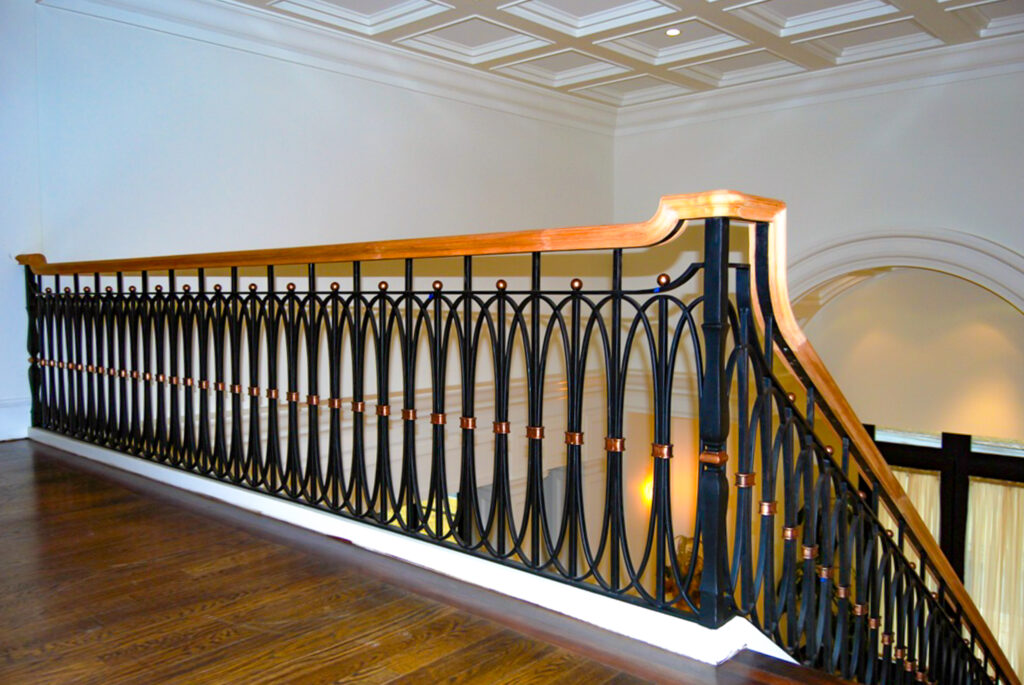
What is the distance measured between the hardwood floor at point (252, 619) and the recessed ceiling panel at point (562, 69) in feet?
16.4

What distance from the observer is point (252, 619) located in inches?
90.4

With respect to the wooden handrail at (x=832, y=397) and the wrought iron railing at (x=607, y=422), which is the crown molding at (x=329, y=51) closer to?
the wrought iron railing at (x=607, y=422)

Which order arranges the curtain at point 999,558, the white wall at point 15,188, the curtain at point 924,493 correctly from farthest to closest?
the curtain at point 924,493
the curtain at point 999,558
the white wall at point 15,188

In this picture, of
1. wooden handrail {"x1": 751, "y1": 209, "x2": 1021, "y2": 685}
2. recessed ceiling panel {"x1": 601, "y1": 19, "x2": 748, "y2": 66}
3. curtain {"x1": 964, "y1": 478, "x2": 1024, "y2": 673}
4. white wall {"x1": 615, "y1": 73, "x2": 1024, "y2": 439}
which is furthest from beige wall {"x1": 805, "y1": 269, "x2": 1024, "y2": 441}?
wooden handrail {"x1": 751, "y1": 209, "x2": 1021, "y2": 685}

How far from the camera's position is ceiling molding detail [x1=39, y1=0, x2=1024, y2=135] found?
5688 mm

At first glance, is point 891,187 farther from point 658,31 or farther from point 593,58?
point 593,58

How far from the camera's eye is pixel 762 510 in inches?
84.0

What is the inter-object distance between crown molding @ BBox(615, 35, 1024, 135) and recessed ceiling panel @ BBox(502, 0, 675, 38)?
6.52 feet

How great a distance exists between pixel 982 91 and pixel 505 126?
12.4ft

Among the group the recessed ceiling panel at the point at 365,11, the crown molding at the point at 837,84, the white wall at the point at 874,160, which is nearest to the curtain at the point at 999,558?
the white wall at the point at 874,160

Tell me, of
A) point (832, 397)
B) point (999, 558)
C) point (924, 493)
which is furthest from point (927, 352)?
point (832, 397)

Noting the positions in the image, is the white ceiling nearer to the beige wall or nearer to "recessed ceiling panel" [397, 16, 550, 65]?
"recessed ceiling panel" [397, 16, 550, 65]

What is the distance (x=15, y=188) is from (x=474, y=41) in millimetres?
3376

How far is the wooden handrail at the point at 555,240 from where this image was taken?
1926 millimetres
